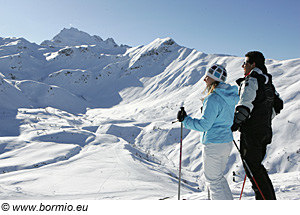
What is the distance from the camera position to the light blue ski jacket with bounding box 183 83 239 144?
288cm

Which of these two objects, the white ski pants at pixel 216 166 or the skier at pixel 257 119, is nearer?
the white ski pants at pixel 216 166

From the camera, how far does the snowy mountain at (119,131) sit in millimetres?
5746

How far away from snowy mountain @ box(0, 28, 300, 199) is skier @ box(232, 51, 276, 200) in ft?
5.02

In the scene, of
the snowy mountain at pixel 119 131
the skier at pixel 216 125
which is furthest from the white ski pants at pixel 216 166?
the snowy mountain at pixel 119 131

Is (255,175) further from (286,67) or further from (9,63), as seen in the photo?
(9,63)

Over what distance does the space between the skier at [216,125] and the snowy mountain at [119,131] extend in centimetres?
159

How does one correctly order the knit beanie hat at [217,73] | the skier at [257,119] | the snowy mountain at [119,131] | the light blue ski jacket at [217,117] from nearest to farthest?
the light blue ski jacket at [217,117], the knit beanie hat at [217,73], the skier at [257,119], the snowy mountain at [119,131]

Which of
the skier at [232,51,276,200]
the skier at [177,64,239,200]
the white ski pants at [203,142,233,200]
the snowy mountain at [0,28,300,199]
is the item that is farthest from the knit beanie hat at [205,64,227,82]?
the snowy mountain at [0,28,300,199]

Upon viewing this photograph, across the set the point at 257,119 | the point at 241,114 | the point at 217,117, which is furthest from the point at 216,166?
the point at 257,119

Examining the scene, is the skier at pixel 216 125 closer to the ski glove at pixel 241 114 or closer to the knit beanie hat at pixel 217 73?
the knit beanie hat at pixel 217 73

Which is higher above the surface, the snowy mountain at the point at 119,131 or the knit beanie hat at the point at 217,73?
the knit beanie hat at the point at 217,73

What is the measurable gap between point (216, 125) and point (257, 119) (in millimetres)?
823

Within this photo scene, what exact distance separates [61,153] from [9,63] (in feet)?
101
